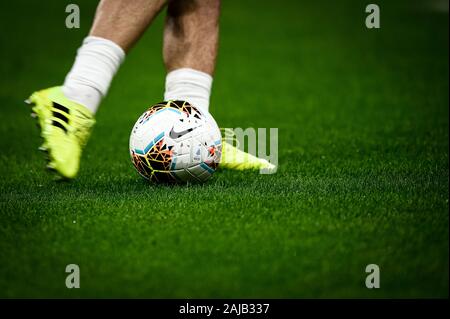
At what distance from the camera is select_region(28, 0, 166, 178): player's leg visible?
351 centimetres

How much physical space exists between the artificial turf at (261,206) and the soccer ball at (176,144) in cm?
11

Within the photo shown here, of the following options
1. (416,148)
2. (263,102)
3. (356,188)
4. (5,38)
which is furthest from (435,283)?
(5,38)

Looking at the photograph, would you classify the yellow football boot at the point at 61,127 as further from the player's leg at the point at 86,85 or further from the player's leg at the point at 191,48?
the player's leg at the point at 191,48

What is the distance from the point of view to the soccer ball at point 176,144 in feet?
12.8

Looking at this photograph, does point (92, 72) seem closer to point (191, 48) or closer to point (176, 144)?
point (176, 144)

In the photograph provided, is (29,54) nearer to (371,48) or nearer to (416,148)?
(371,48)

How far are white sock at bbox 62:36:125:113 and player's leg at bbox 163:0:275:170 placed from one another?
0.71 meters

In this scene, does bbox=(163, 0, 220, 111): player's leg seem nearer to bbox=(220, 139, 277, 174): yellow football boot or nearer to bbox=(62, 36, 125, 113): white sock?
bbox=(220, 139, 277, 174): yellow football boot

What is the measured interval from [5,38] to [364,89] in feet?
20.6

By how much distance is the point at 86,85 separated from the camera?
357 centimetres

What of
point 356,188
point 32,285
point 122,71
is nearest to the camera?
point 32,285

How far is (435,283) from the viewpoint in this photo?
2695 millimetres

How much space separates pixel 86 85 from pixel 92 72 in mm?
71
